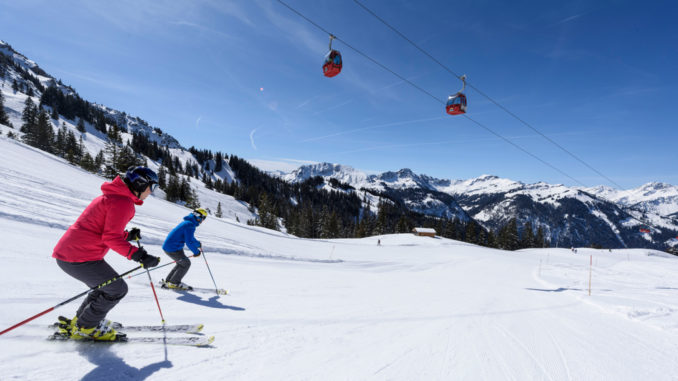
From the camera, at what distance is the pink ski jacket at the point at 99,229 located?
3428mm

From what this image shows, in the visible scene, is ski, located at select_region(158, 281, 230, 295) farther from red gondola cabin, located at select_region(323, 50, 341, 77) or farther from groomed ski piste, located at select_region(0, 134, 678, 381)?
red gondola cabin, located at select_region(323, 50, 341, 77)

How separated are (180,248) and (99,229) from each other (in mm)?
3585

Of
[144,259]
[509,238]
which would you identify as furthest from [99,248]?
[509,238]

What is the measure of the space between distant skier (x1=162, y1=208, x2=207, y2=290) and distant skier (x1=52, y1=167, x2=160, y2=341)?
281 cm

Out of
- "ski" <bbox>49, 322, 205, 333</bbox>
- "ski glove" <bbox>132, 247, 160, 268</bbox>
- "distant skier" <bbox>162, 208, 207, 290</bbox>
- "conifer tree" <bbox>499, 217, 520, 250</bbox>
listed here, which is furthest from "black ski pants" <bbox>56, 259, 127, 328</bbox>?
"conifer tree" <bbox>499, 217, 520, 250</bbox>

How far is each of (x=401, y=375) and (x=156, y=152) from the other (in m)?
158

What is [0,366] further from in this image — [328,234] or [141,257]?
[328,234]

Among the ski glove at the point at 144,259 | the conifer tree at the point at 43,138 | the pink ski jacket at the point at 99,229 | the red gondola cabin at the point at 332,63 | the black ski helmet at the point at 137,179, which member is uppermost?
the conifer tree at the point at 43,138

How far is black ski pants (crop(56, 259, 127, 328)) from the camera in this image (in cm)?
353

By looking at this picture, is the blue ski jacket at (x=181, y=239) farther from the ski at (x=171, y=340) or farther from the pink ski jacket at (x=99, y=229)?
the pink ski jacket at (x=99, y=229)

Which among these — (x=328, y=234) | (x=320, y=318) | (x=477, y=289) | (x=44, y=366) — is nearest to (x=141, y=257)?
(x=44, y=366)

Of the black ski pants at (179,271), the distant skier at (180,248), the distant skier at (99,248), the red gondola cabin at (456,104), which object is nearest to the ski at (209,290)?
the distant skier at (180,248)

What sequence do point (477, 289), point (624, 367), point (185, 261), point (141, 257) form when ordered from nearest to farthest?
point (141, 257) → point (624, 367) → point (185, 261) → point (477, 289)

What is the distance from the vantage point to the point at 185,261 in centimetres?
666
